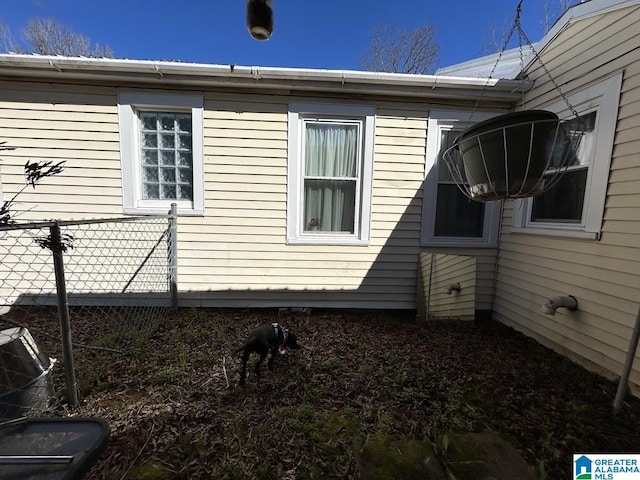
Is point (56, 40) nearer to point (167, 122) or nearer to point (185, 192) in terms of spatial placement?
point (167, 122)

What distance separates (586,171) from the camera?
2.73m

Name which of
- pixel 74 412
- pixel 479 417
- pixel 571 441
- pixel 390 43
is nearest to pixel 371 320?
pixel 479 417

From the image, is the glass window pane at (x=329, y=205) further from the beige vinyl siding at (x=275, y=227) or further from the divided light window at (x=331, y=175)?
the beige vinyl siding at (x=275, y=227)

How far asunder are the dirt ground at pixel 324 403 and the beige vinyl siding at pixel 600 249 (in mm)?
286

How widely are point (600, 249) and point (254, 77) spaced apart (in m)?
3.86

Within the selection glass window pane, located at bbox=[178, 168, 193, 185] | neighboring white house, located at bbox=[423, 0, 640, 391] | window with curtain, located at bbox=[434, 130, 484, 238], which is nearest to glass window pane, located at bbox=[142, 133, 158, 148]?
glass window pane, located at bbox=[178, 168, 193, 185]

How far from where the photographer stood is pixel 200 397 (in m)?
2.11

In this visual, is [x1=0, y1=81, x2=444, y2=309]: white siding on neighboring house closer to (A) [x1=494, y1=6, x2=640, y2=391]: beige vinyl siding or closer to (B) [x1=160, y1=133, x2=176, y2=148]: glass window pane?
(B) [x1=160, y1=133, x2=176, y2=148]: glass window pane

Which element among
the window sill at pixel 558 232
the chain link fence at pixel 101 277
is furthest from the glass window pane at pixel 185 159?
the window sill at pixel 558 232

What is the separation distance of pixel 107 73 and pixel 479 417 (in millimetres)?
4802

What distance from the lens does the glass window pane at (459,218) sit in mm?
3863

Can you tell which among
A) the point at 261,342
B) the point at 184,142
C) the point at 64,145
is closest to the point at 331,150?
the point at 184,142

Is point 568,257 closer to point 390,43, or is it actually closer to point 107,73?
point 107,73

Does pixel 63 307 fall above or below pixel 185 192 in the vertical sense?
below
